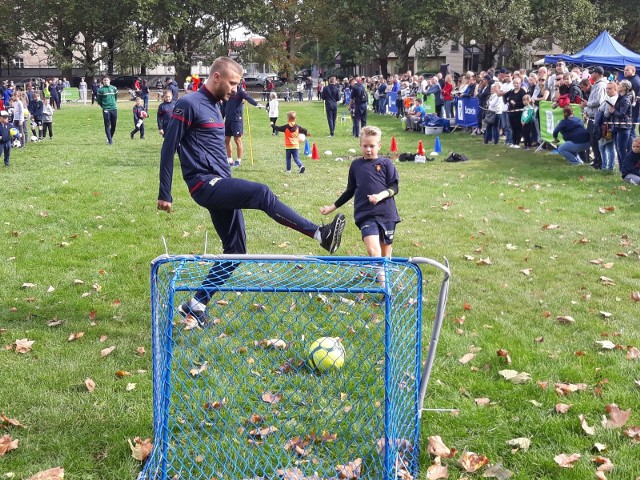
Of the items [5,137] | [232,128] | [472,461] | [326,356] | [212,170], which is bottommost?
[472,461]

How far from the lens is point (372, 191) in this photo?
267 inches

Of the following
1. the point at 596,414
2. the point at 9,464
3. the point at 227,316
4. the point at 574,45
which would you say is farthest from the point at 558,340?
the point at 574,45

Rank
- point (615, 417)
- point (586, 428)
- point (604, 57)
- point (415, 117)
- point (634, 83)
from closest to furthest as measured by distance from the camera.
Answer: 1. point (586, 428)
2. point (615, 417)
3. point (634, 83)
4. point (415, 117)
5. point (604, 57)

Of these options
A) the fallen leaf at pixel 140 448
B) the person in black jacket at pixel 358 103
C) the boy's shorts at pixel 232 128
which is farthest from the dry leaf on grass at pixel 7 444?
the person in black jacket at pixel 358 103

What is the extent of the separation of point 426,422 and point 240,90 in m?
11.7

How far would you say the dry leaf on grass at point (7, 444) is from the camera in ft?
13.3

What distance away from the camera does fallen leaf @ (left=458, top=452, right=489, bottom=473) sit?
3.87 metres

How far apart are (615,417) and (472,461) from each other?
3.63ft

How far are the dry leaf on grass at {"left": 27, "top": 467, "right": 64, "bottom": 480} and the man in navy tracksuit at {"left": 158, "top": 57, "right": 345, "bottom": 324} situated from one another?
175 cm

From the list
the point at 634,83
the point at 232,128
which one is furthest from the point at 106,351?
the point at 634,83

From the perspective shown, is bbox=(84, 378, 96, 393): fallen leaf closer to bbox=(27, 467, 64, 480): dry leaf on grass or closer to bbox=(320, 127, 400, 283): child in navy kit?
bbox=(27, 467, 64, 480): dry leaf on grass

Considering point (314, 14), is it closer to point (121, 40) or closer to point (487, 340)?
point (121, 40)

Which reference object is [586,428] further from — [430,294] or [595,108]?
[595,108]

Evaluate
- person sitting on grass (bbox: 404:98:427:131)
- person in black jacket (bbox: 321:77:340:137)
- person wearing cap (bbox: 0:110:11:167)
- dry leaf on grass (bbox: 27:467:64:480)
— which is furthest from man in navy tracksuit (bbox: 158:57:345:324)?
person sitting on grass (bbox: 404:98:427:131)
